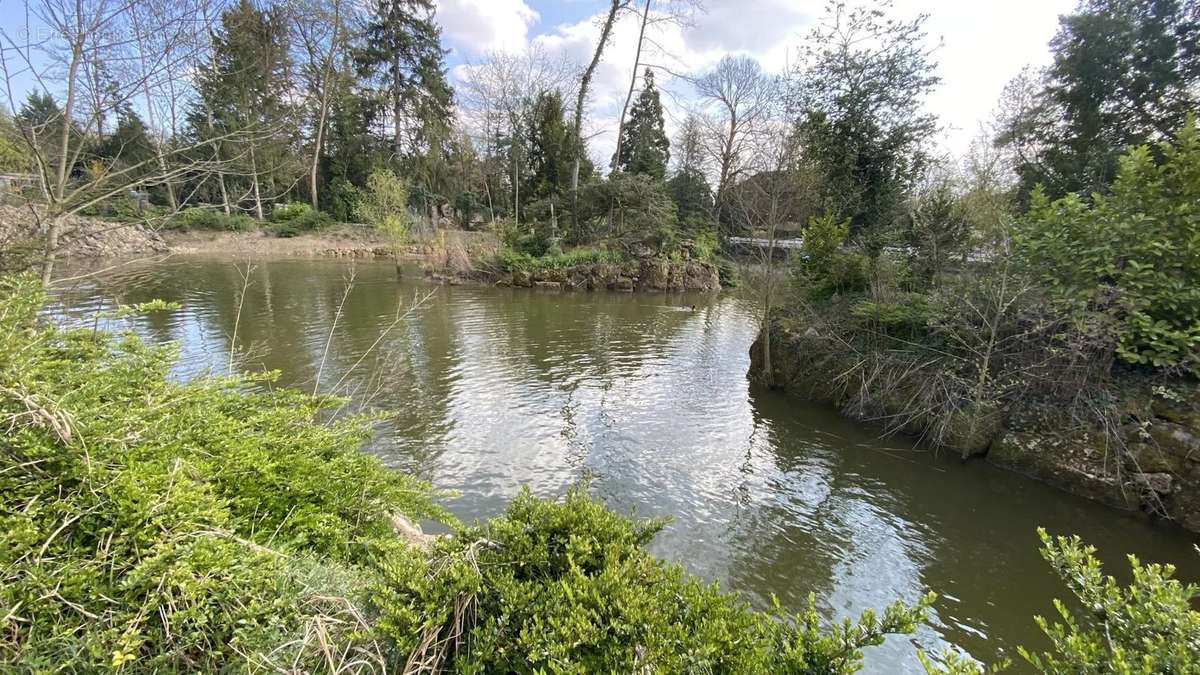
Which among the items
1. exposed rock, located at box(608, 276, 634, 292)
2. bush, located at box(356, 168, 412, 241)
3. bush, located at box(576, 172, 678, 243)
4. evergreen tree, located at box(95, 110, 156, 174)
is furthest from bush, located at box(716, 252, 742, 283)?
evergreen tree, located at box(95, 110, 156, 174)

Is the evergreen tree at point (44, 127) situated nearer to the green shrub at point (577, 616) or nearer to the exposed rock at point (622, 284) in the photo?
the green shrub at point (577, 616)

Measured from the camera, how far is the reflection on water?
468 cm

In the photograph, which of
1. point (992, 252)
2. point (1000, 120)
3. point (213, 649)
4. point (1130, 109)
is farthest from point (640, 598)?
point (1000, 120)

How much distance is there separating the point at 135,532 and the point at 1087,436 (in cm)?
943

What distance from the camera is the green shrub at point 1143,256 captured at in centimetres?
582

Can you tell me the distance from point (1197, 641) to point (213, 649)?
371 centimetres

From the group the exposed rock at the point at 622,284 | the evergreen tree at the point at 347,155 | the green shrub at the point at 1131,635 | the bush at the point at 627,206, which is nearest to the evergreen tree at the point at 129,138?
the green shrub at the point at 1131,635

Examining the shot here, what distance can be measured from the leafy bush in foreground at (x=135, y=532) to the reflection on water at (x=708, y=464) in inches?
76.3

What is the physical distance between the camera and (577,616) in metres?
1.98

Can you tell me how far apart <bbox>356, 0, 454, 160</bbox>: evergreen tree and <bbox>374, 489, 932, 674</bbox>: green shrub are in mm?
36429

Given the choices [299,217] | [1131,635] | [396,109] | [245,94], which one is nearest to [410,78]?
[396,109]

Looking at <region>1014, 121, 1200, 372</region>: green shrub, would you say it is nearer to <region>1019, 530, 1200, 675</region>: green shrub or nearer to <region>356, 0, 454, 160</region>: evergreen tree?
<region>1019, 530, 1200, 675</region>: green shrub

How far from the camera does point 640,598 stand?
6.84 feet

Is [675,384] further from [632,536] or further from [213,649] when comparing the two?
[213,649]
